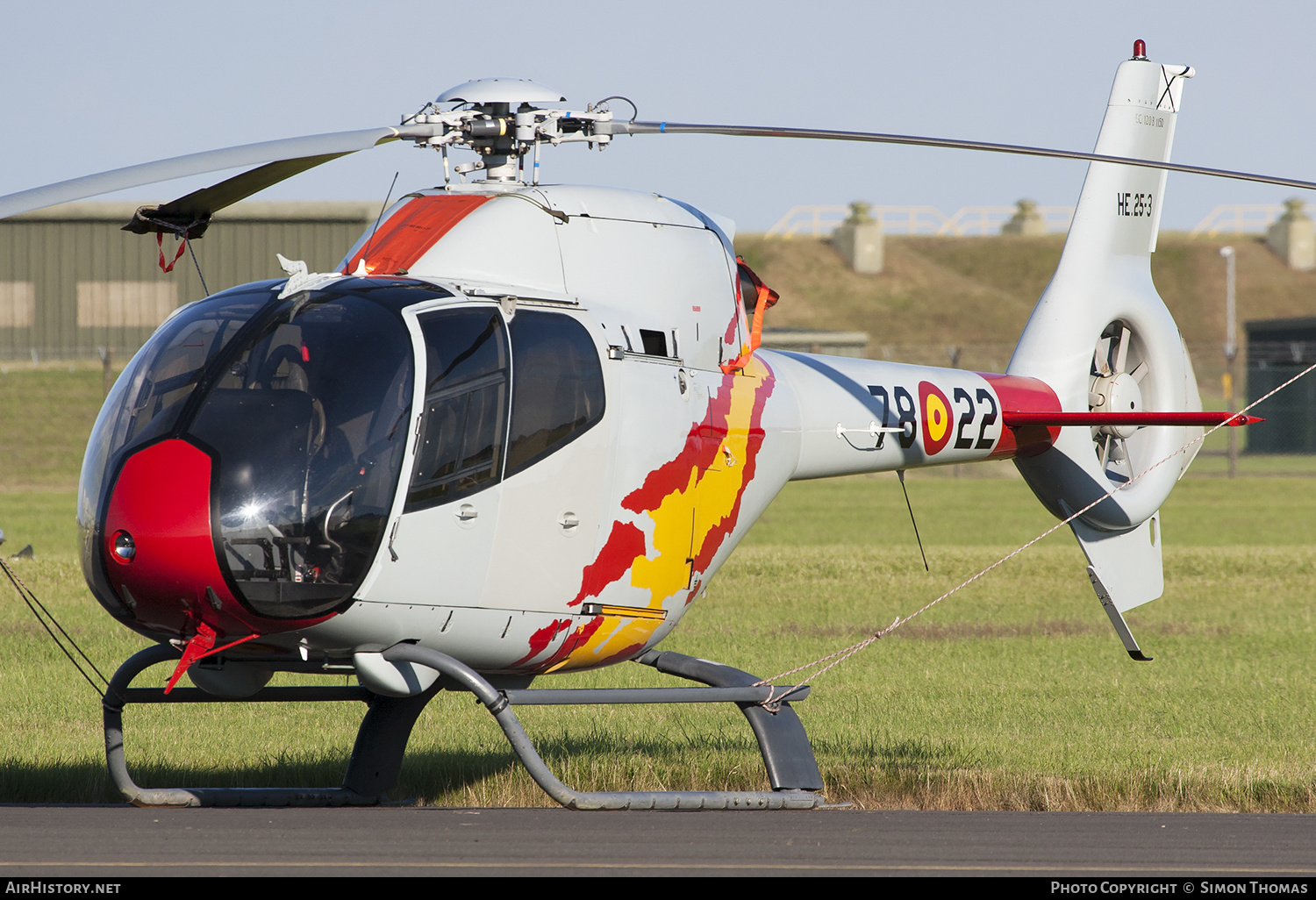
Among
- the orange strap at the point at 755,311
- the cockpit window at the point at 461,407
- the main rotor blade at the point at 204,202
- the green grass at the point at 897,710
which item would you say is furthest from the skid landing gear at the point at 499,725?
the main rotor blade at the point at 204,202

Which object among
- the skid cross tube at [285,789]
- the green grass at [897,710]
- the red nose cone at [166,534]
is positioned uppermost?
the red nose cone at [166,534]

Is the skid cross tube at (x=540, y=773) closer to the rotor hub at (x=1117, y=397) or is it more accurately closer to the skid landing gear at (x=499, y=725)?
the skid landing gear at (x=499, y=725)

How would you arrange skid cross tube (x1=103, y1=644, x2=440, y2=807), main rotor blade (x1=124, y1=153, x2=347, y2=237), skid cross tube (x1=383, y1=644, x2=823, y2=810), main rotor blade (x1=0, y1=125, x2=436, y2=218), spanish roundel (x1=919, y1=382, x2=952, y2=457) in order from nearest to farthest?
main rotor blade (x1=0, y1=125, x2=436, y2=218) < skid cross tube (x1=383, y1=644, x2=823, y2=810) < main rotor blade (x1=124, y1=153, x2=347, y2=237) < skid cross tube (x1=103, y1=644, x2=440, y2=807) < spanish roundel (x1=919, y1=382, x2=952, y2=457)

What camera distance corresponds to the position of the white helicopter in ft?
22.4

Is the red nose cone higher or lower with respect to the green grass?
higher

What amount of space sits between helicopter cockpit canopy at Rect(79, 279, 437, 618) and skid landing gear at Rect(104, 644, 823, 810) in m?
0.73

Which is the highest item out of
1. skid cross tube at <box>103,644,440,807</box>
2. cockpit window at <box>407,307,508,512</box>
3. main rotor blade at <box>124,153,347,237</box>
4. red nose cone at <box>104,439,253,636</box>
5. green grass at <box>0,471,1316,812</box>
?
main rotor blade at <box>124,153,347,237</box>

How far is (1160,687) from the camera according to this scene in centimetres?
1428

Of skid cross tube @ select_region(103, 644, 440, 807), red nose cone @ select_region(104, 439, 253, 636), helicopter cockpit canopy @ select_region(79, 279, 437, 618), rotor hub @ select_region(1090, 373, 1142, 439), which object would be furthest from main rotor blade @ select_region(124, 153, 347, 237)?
rotor hub @ select_region(1090, 373, 1142, 439)

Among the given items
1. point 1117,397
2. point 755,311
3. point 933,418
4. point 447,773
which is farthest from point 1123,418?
point 447,773

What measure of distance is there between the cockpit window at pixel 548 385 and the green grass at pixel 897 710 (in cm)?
286

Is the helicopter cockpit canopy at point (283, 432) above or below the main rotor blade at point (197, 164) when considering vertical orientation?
below

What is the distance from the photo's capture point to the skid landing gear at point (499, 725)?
24.2 feet

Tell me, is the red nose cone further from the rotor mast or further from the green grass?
the green grass
